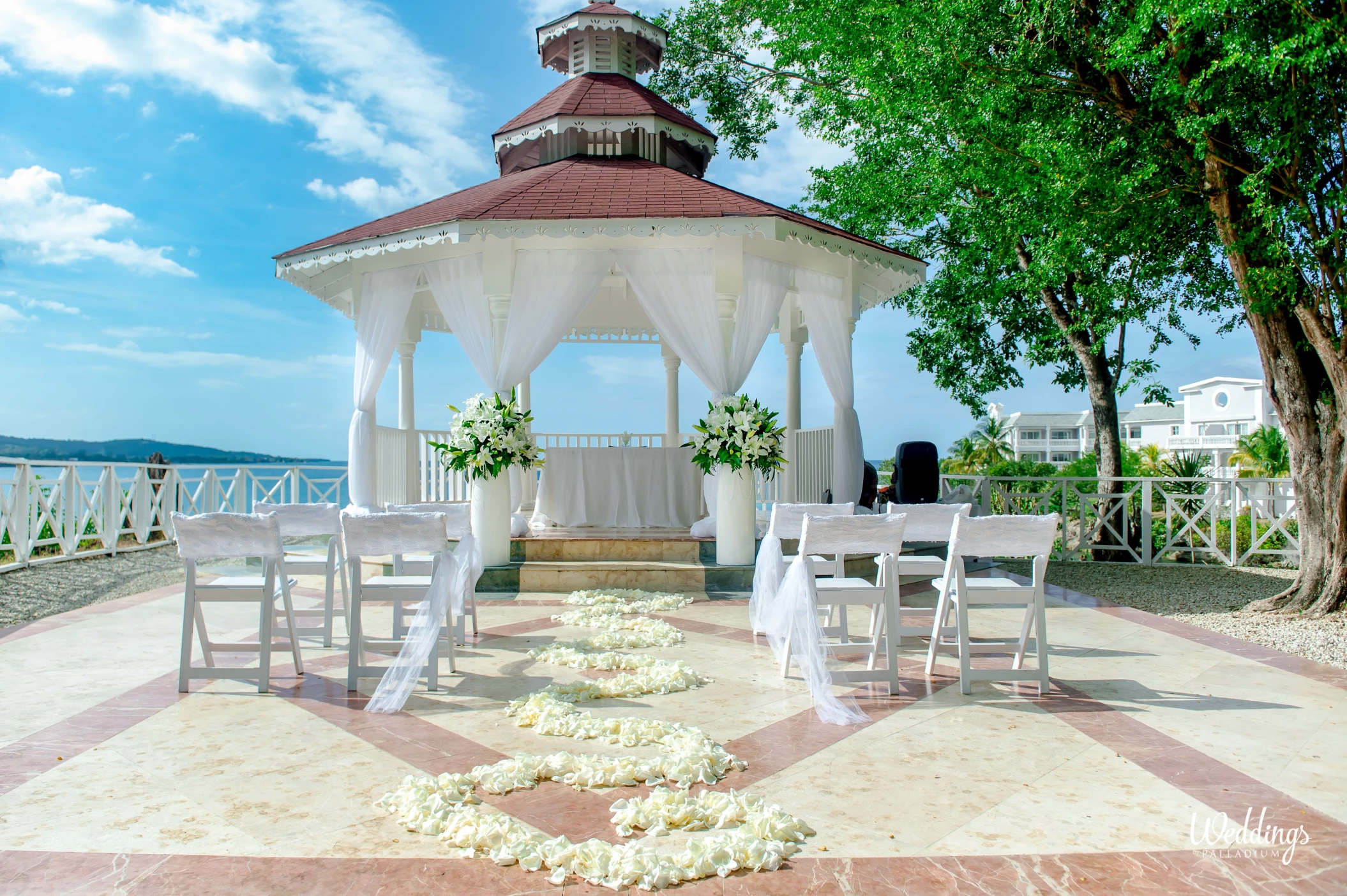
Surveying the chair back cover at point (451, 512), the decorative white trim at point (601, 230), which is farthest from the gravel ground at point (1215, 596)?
the chair back cover at point (451, 512)

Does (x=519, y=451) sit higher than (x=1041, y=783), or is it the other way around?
(x=519, y=451)

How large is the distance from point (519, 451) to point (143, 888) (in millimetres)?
5591

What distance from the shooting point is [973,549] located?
4781 mm

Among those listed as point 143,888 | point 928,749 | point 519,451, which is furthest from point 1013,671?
point 519,451

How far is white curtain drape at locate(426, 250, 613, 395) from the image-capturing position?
8.68m

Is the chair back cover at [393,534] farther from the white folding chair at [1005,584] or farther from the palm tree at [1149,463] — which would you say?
the palm tree at [1149,463]

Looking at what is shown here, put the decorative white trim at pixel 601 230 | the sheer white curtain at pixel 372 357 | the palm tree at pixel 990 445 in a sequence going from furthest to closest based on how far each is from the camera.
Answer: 1. the palm tree at pixel 990 445
2. the sheer white curtain at pixel 372 357
3. the decorative white trim at pixel 601 230

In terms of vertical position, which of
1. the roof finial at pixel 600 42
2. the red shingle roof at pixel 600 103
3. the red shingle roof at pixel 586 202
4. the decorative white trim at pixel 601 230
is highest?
the roof finial at pixel 600 42

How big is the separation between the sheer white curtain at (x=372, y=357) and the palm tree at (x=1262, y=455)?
95.5 feet

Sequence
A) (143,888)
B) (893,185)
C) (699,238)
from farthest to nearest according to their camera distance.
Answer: (893,185) → (699,238) → (143,888)

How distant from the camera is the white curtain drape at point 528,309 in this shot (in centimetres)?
868

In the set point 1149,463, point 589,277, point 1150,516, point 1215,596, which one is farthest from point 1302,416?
point 1149,463

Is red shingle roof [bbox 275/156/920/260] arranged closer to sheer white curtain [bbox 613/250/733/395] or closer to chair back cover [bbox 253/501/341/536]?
sheer white curtain [bbox 613/250/733/395]

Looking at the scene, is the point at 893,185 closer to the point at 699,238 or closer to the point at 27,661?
the point at 699,238
